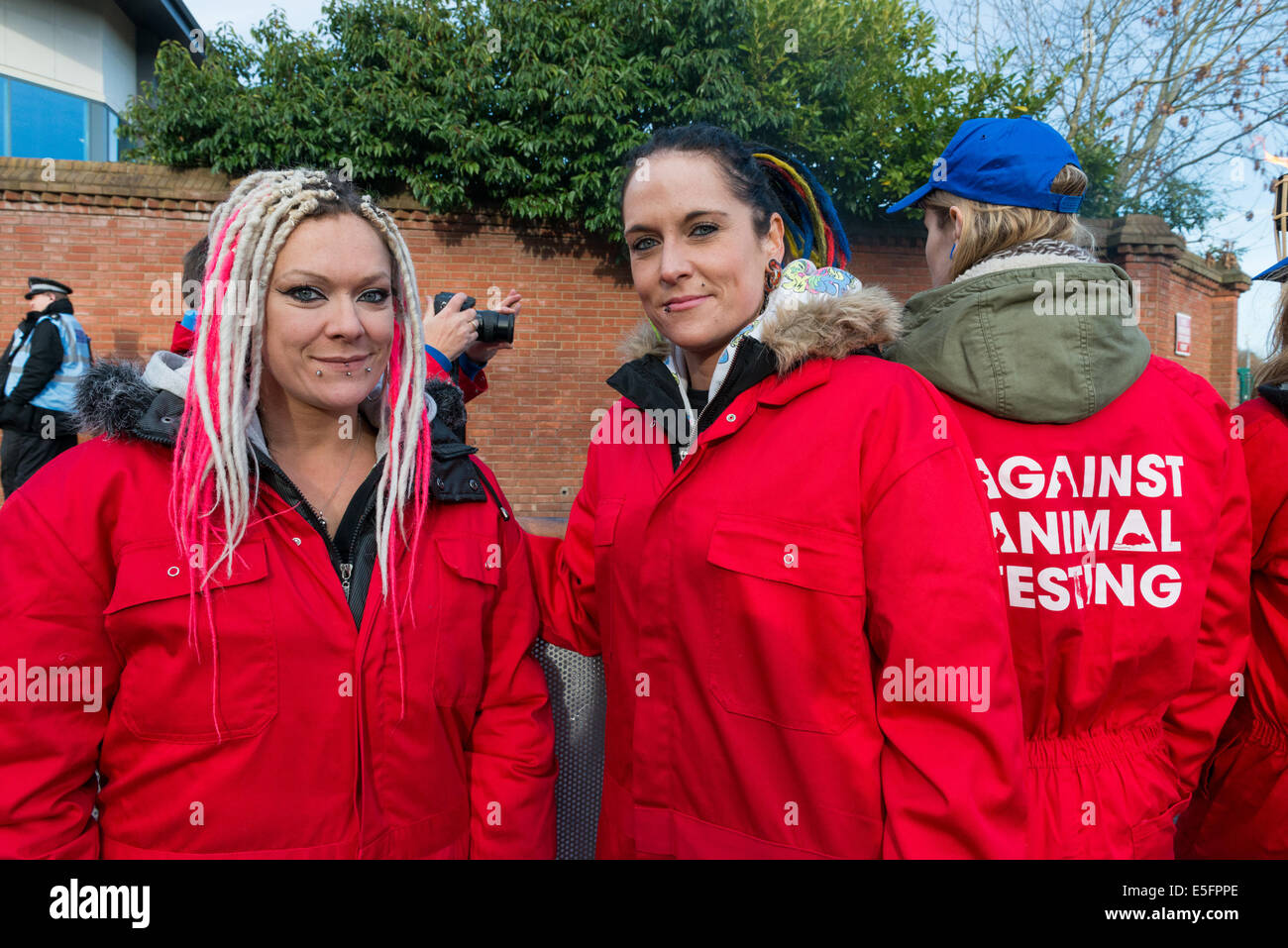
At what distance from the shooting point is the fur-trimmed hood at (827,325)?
168cm

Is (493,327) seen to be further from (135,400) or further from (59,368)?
(59,368)

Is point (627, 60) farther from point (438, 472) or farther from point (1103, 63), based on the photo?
point (1103, 63)

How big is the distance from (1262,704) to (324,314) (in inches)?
94.1

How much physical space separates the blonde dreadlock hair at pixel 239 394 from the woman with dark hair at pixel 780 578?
19.3 inches

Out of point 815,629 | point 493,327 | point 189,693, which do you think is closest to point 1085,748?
point 815,629

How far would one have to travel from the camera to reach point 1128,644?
1745 millimetres

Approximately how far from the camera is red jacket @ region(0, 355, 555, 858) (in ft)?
5.15

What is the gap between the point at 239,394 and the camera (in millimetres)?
1727

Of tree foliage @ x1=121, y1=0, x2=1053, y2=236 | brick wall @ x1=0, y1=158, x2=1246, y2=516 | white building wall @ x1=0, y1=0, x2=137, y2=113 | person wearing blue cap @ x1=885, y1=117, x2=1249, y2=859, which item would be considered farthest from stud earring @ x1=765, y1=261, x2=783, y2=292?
white building wall @ x1=0, y1=0, x2=137, y2=113

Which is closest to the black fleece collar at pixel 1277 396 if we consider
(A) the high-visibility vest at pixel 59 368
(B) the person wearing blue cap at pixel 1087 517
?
(B) the person wearing blue cap at pixel 1087 517

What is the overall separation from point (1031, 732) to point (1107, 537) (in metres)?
0.45

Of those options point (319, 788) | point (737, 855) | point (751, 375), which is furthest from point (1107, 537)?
point (319, 788)

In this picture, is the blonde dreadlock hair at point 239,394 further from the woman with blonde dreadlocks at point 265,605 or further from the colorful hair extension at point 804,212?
the colorful hair extension at point 804,212
